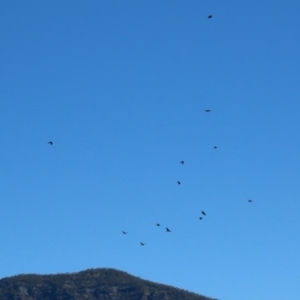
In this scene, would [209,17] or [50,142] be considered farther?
[50,142]

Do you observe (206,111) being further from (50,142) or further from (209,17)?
(50,142)

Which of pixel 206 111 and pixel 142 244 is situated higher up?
pixel 206 111

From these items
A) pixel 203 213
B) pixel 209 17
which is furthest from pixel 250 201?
pixel 209 17

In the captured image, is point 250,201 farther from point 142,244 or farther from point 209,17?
point 209,17

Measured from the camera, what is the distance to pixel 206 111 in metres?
134

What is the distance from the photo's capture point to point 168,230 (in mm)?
148750

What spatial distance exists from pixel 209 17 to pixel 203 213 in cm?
2533

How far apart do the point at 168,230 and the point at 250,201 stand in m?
11.5

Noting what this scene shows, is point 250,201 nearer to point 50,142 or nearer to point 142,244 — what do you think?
point 142,244

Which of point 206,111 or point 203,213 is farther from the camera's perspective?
point 203,213

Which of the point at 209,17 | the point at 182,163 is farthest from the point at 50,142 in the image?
the point at 209,17

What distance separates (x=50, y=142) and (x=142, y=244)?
18550 mm

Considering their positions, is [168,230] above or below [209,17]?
below

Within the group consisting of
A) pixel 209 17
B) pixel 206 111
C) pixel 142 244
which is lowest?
pixel 142 244
